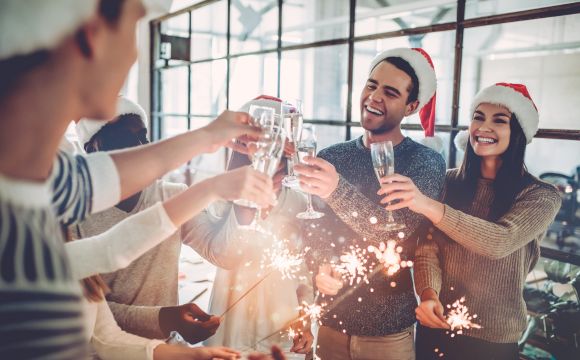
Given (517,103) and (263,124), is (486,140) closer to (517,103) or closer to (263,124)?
(517,103)

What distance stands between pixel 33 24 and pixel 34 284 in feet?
1.02

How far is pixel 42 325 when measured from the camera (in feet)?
1.81

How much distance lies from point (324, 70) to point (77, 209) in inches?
233

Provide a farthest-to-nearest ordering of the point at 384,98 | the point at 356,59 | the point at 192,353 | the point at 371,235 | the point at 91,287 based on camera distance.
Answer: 1. the point at 356,59
2. the point at 384,98
3. the point at 371,235
4. the point at 91,287
5. the point at 192,353

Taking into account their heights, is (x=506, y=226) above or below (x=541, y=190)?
below

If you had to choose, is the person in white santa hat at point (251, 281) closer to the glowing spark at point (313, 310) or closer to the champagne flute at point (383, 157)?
the glowing spark at point (313, 310)

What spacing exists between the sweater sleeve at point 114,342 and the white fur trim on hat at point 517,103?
144cm

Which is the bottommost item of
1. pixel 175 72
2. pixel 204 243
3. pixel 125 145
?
pixel 204 243

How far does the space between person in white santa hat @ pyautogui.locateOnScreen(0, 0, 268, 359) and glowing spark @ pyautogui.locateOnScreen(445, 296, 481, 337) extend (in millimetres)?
1428

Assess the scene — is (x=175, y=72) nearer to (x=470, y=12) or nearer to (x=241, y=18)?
(x=241, y=18)

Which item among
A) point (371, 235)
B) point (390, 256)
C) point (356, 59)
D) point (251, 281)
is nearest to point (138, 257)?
point (251, 281)

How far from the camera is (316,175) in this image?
1.47 meters

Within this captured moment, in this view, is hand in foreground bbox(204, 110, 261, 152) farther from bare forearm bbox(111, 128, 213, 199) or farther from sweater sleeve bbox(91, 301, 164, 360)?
sweater sleeve bbox(91, 301, 164, 360)

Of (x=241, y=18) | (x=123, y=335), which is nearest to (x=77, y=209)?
(x=123, y=335)
